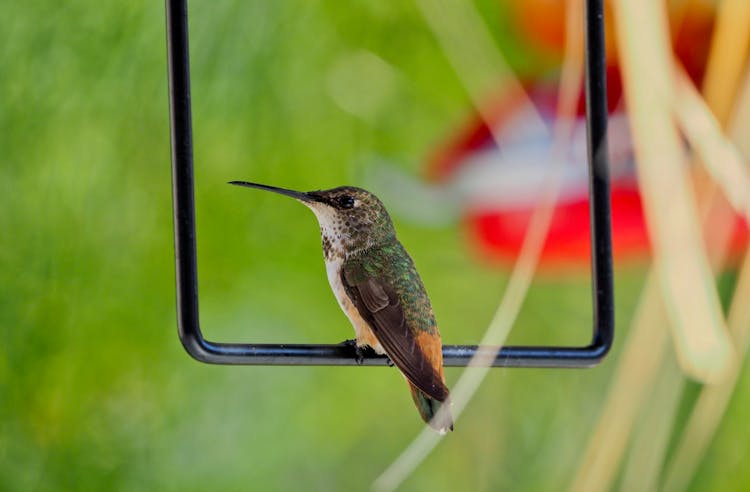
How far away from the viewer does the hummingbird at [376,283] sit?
68 centimetres

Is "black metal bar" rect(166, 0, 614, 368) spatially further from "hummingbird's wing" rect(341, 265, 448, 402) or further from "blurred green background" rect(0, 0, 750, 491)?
"blurred green background" rect(0, 0, 750, 491)

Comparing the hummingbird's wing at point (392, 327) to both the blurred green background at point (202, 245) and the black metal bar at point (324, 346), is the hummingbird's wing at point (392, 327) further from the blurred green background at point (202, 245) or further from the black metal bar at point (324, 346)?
the blurred green background at point (202, 245)

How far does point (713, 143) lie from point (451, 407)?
2.85 ft

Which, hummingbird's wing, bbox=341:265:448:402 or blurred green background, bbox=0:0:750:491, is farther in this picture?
blurred green background, bbox=0:0:750:491

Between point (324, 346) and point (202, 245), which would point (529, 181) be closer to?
point (202, 245)

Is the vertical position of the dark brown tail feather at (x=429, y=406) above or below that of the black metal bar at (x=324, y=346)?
below

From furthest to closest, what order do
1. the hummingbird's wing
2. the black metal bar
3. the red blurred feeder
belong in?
the red blurred feeder, the hummingbird's wing, the black metal bar

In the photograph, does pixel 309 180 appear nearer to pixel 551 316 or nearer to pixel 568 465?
pixel 551 316

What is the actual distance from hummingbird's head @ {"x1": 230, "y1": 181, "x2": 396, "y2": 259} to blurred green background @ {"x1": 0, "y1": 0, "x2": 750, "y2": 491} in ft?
1.55

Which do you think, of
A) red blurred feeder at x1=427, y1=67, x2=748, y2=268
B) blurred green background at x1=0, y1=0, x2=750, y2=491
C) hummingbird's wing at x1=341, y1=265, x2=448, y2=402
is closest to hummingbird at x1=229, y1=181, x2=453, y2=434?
hummingbird's wing at x1=341, y1=265, x2=448, y2=402

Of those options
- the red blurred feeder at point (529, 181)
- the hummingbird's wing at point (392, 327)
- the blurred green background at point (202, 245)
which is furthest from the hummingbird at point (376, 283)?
the red blurred feeder at point (529, 181)

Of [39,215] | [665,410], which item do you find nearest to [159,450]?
[39,215]

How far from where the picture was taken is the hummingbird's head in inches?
27.8

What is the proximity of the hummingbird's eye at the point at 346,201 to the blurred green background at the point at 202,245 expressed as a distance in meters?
0.49
